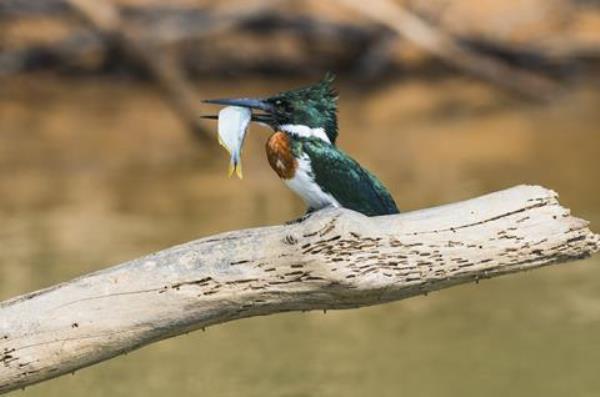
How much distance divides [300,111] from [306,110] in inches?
0.4

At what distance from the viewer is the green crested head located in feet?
9.18

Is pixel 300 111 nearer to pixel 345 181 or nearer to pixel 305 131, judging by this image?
pixel 305 131

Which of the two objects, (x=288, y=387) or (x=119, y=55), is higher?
(x=119, y=55)

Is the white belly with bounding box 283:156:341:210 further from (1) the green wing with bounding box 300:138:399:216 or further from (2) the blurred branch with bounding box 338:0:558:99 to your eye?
(2) the blurred branch with bounding box 338:0:558:99

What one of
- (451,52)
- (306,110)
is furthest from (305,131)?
(451,52)

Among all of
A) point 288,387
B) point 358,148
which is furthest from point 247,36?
point 288,387

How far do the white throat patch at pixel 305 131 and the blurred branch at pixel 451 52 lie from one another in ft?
14.3

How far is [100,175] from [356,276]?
377 centimetres

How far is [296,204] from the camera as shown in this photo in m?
5.68

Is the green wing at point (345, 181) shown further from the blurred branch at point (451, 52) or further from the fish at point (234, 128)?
the blurred branch at point (451, 52)

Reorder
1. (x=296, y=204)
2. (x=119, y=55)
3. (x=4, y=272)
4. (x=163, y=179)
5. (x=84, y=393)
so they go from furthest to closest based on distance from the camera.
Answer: (x=119, y=55), (x=163, y=179), (x=296, y=204), (x=4, y=272), (x=84, y=393)

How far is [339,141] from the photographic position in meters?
6.66

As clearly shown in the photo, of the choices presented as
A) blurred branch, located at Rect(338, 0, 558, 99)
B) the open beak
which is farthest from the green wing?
blurred branch, located at Rect(338, 0, 558, 99)

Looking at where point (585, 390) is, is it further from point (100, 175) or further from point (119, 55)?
point (119, 55)
